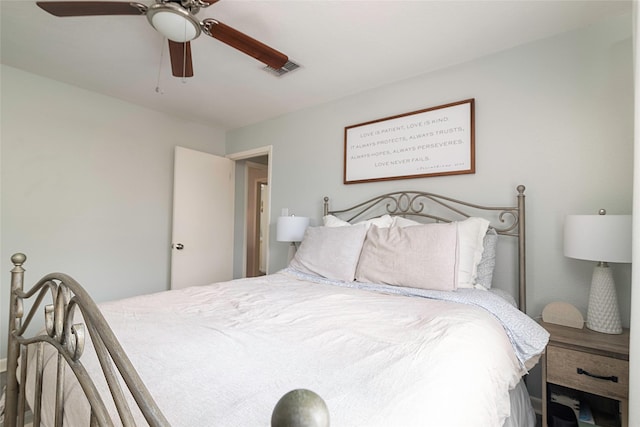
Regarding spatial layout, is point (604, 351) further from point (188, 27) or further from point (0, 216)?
point (0, 216)

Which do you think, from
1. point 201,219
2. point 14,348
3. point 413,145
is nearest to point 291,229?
point 413,145

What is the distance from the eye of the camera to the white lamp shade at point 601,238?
4.61ft

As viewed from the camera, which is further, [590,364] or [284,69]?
[284,69]

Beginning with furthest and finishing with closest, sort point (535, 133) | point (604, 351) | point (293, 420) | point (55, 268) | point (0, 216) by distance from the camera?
point (55, 268) → point (0, 216) → point (535, 133) → point (604, 351) → point (293, 420)

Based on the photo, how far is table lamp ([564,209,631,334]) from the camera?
1411 millimetres

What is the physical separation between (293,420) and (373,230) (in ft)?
6.00

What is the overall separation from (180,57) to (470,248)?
6.88 feet

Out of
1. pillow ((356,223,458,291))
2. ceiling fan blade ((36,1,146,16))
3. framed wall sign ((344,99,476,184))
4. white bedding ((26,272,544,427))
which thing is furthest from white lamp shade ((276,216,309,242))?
ceiling fan blade ((36,1,146,16))

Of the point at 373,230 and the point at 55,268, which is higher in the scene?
the point at 373,230

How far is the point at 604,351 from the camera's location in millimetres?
1337

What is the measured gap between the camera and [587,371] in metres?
1.37

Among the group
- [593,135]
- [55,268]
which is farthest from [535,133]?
[55,268]

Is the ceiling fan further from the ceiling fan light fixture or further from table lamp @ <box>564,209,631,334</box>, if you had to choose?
table lamp @ <box>564,209,631,334</box>

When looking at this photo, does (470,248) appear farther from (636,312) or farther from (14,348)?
(14,348)
